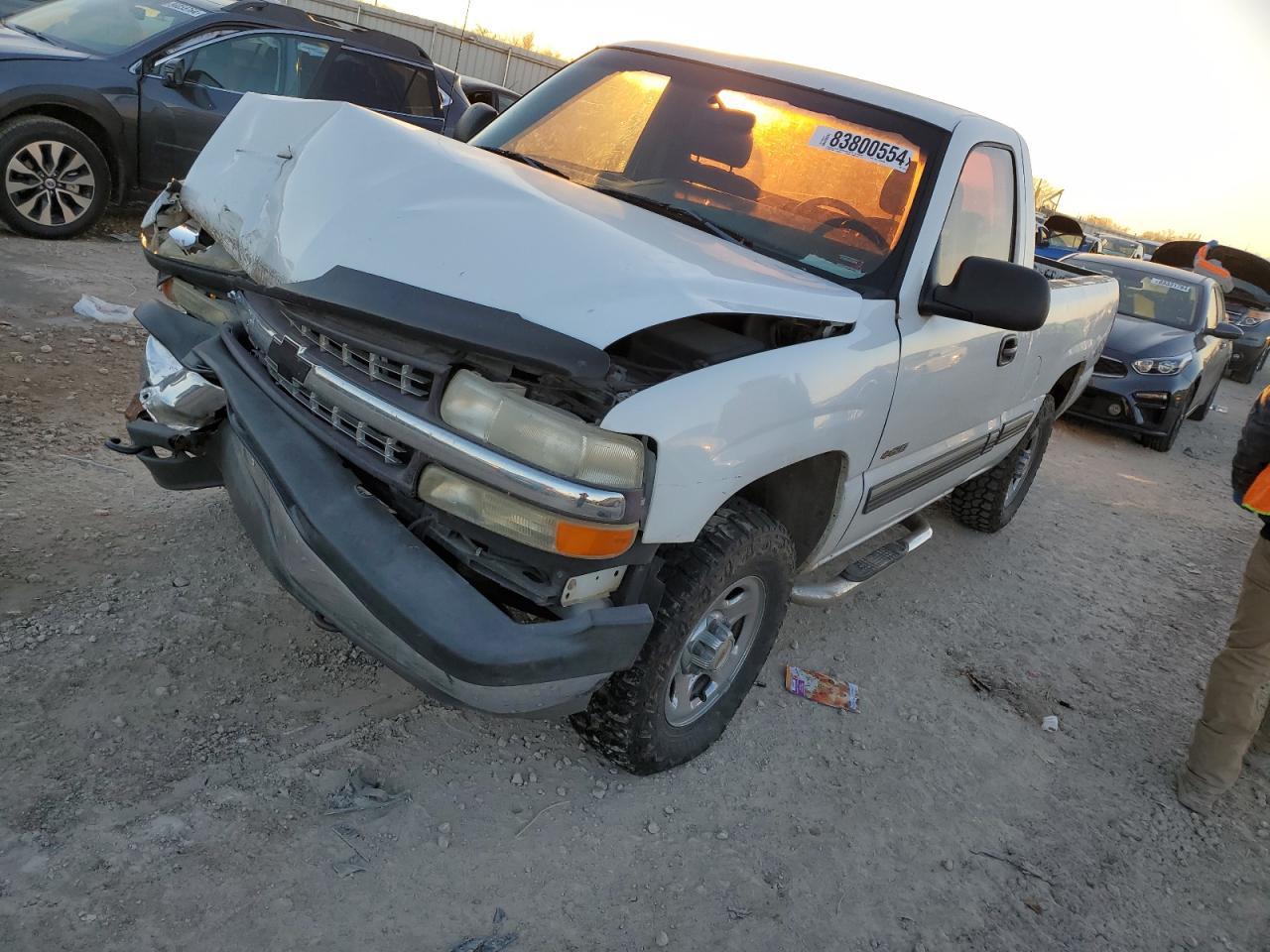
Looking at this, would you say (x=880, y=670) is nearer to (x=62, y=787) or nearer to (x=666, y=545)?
(x=666, y=545)

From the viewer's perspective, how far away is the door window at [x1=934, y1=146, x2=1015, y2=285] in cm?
321

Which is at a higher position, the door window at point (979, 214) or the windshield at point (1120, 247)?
the door window at point (979, 214)

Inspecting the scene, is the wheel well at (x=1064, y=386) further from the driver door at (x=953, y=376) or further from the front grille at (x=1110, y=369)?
the front grille at (x=1110, y=369)

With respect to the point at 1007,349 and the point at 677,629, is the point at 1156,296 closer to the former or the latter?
the point at 1007,349

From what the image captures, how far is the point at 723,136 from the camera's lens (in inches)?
131

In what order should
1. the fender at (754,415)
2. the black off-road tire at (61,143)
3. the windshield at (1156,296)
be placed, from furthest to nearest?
the windshield at (1156,296), the black off-road tire at (61,143), the fender at (754,415)

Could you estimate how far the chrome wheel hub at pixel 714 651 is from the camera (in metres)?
2.71

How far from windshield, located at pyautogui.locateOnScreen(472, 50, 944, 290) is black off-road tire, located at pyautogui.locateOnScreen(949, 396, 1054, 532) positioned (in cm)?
225

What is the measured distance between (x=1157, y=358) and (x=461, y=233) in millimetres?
7993

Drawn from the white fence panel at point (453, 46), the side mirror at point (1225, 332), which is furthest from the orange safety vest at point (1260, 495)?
the white fence panel at point (453, 46)

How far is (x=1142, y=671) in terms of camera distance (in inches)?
168

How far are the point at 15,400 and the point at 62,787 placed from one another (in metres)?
2.51

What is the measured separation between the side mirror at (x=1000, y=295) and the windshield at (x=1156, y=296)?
7327mm

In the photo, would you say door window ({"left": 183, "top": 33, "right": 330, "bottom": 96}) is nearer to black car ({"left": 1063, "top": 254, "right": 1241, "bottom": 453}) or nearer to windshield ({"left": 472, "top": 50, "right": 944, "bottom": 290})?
windshield ({"left": 472, "top": 50, "right": 944, "bottom": 290})
